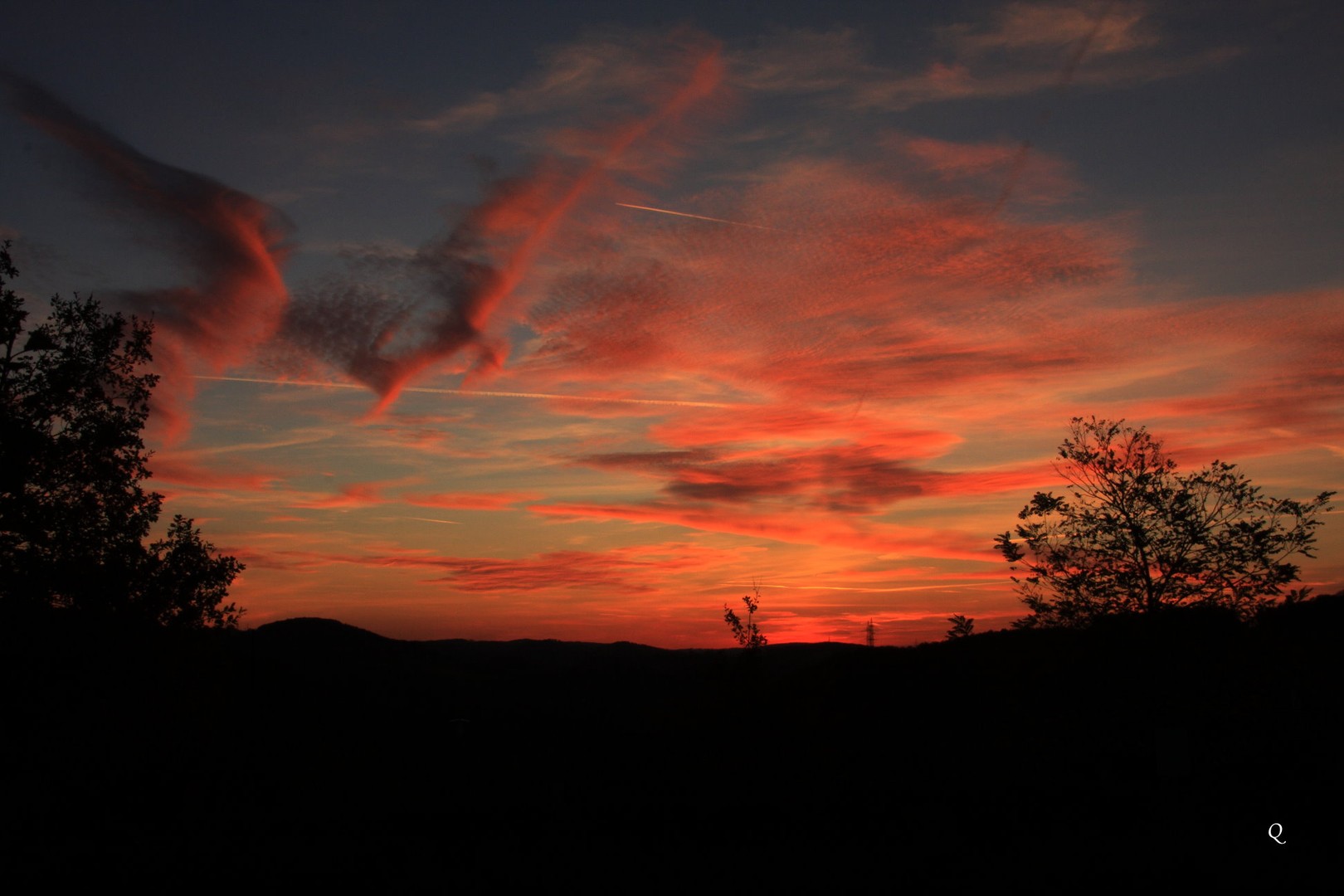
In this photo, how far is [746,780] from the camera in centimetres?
2483

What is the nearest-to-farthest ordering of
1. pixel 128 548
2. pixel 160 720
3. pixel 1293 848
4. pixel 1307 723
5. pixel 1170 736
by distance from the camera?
pixel 1293 848 → pixel 1170 736 → pixel 1307 723 → pixel 128 548 → pixel 160 720

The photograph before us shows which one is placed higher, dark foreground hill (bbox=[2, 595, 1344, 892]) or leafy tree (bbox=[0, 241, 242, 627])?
leafy tree (bbox=[0, 241, 242, 627])

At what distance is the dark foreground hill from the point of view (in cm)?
1655

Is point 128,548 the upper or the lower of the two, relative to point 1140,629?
upper

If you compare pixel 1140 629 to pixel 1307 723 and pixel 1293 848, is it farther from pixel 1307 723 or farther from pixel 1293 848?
pixel 1293 848

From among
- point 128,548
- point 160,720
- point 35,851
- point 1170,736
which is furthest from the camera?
point 160,720

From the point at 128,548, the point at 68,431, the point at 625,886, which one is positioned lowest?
the point at 625,886

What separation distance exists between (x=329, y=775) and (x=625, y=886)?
17.4 m

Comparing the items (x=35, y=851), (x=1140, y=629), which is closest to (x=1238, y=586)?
(x=1140, y=629)

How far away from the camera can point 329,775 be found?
2888 centimetres

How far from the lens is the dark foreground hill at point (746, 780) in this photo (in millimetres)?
16547

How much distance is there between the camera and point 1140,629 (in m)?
25.9

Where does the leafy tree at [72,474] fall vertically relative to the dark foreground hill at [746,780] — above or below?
above

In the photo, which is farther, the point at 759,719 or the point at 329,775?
the point at 329,775
